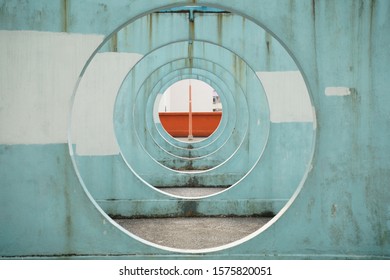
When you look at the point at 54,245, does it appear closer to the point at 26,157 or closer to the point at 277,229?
the point at 26,157

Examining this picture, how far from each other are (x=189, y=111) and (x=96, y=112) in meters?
18.6

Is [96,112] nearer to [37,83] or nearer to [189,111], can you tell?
[37,83]

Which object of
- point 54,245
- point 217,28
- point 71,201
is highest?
point 217,28

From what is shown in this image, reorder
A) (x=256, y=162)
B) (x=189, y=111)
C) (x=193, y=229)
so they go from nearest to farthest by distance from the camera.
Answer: (x=193, y=229)
(x=256, y=162)
(x=189, y=111)

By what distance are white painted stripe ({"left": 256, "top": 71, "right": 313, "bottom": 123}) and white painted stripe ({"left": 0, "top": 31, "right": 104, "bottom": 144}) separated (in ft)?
14.5

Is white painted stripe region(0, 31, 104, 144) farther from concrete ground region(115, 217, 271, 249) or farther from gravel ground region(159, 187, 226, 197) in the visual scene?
gravel ground region(159, 187, 226, 197)

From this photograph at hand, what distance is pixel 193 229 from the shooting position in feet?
24.0

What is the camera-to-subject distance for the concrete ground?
6551 millimetres

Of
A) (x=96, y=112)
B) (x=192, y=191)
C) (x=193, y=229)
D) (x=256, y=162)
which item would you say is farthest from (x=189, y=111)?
(x=193, y=229)

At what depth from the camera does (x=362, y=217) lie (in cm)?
424

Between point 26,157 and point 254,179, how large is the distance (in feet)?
16.1

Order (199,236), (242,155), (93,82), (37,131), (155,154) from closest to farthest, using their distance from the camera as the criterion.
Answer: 1. (37,131)
2. (199,236)
3. (93,82)
4. (242,155)
5. (155,154)

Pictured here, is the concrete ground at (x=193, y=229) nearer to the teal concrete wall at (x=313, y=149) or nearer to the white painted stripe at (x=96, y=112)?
the white painted stripe at (x=96, y=112)

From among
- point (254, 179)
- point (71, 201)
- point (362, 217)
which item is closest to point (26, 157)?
point (71, 201)
